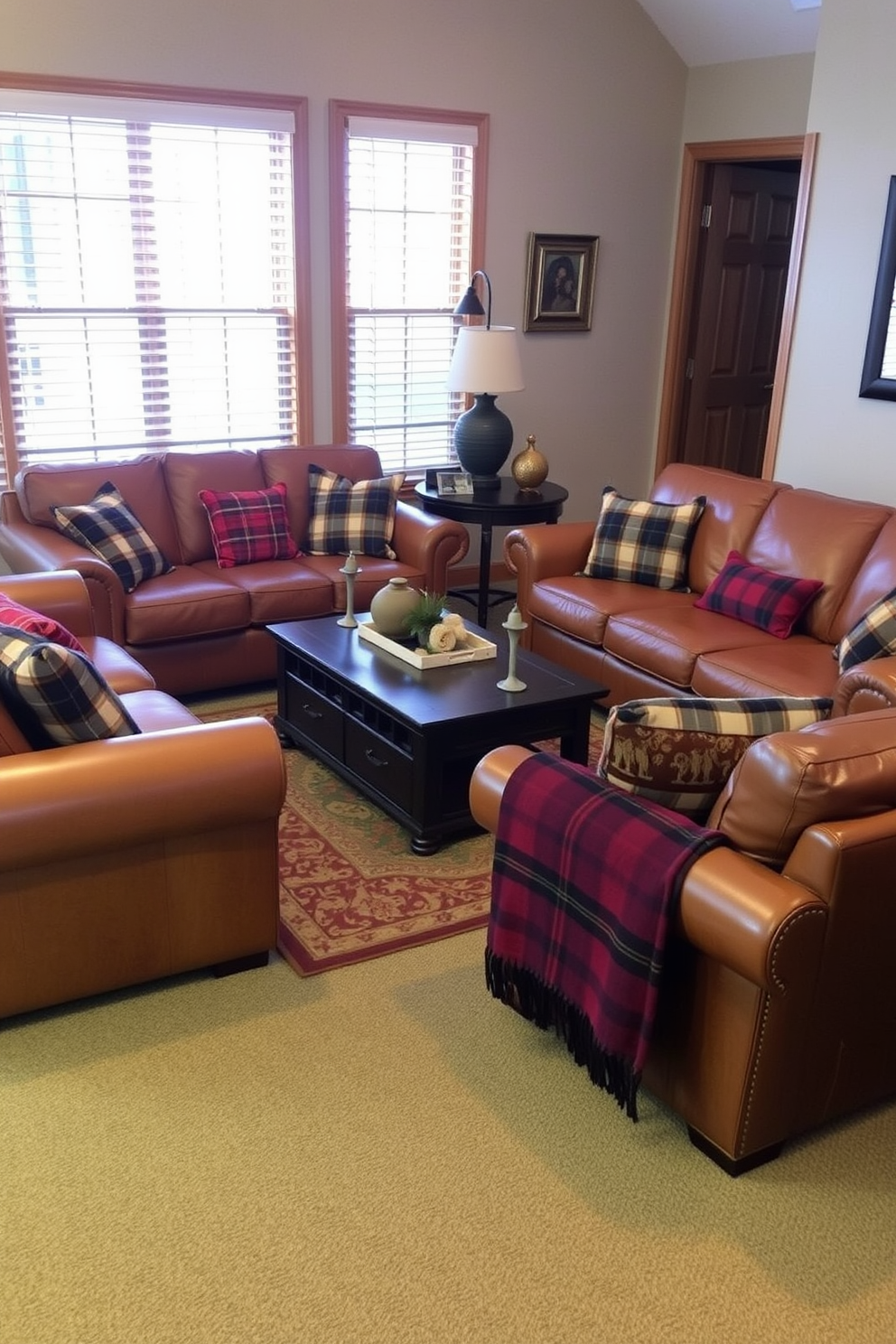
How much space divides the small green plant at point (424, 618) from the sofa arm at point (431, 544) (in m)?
1.16

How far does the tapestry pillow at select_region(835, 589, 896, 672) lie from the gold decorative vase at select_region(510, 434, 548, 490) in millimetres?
2045

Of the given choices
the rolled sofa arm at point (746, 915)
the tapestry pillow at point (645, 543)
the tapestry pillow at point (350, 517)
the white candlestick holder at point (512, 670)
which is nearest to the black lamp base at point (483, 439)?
the tapestry pillow at point (350, 517)

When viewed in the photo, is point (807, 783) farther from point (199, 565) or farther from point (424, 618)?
point (199, 565)

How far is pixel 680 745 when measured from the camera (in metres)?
2.36

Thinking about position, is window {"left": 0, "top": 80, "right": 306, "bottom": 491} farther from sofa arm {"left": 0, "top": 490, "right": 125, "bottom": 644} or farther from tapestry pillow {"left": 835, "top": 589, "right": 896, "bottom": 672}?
tapestry pillow {"left": 835, "top": 589, "right": 896, "bottom": 672}

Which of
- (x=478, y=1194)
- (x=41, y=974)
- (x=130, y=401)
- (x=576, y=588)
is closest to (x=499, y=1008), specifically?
(x=478, y=1194)

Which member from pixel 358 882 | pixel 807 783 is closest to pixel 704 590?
pixel 358 882

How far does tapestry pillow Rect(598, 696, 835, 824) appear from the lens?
2.35 m

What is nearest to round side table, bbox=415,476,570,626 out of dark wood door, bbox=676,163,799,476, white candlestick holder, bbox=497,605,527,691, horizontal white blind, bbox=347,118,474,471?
horizontal white blind, bbox=347,118,474,471

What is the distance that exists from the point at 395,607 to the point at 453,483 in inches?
68.3

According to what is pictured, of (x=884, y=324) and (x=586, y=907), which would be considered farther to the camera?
(x=884, y=324)

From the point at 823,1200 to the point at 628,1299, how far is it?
0.48 meters

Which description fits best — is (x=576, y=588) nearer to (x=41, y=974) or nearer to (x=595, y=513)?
(x=595, y=513)

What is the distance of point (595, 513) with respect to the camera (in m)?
6.71
